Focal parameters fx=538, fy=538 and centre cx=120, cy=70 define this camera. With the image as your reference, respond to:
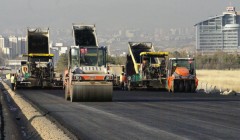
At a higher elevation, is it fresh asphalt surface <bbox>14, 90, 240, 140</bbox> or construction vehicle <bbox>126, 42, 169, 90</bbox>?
construction vehicle <bbox>126, 42, 169, 90</bbox>

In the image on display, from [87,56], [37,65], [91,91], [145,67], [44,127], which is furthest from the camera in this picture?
[37,65]

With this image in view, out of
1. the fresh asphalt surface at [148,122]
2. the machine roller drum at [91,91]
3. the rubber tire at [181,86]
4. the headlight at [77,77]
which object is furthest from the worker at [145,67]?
the fresh asphalt surface at [148,122]

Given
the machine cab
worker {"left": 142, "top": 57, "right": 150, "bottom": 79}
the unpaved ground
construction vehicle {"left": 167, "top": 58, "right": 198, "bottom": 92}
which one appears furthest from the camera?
worker {"left": 142, "top": 57, "right": 150, "bottom": 79}

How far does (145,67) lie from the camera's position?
4472 cm

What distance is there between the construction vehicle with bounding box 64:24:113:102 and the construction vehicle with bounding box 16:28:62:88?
15593 mm

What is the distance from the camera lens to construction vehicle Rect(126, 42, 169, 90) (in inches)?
1714

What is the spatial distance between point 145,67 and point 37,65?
9.29 metres

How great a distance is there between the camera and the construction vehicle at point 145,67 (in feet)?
143

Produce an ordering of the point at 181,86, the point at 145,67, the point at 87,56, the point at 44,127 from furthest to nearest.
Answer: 1. the point at 145,67
2. the point at 181,86
3. the point at 87,56
4. the point at 44,127

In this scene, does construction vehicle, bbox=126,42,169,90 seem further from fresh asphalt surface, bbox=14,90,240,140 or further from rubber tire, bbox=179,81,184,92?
fresh asphalt surface, bbox=14,90,240,140

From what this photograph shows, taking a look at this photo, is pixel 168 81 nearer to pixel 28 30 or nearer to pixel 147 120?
pixel 28 30

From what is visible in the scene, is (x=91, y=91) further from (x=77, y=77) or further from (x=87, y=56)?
(x=87, y=56)

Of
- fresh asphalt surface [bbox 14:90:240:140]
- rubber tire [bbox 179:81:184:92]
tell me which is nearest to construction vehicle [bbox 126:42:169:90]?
rubber tire [bbox 179:81:184:92]

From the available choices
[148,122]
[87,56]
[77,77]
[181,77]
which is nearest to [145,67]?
[181,77]
